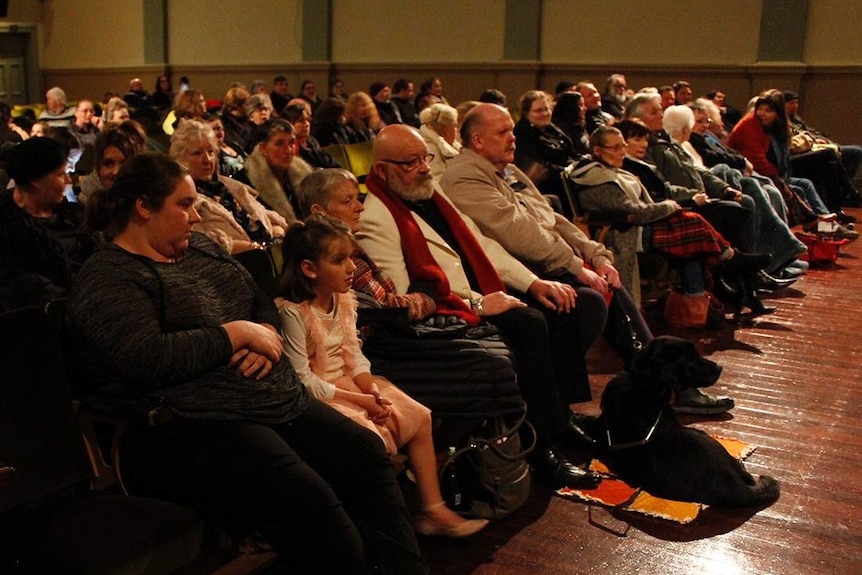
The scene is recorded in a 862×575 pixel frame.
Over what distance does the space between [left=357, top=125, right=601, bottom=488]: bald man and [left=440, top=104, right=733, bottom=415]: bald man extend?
267 mm

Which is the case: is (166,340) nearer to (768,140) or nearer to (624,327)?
(624,327)

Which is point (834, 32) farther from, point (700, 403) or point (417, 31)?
point (700, 403)

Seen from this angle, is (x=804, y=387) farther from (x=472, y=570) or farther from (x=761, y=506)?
(x=472, y=570)

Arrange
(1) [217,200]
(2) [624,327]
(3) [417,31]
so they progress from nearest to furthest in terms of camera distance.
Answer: (1) [217,200] → (2) [624,327] → (3) [417,31]

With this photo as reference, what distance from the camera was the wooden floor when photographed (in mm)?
2783

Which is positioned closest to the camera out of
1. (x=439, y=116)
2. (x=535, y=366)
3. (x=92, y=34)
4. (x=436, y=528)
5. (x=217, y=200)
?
(x=436, y=528)

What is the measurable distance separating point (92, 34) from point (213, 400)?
15504 mm

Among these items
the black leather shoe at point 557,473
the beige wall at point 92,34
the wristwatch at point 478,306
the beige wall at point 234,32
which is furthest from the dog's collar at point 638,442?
the beige wall at point 92,34

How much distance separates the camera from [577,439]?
3.57 m

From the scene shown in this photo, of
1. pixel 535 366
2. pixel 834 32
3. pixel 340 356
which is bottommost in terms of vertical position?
pixel 535 366

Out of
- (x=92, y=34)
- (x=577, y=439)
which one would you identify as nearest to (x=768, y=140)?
(x=577, y=439)

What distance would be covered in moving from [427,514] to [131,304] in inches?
42.0

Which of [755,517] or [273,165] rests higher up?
[273,165]

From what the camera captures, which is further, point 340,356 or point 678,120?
point 678,120
